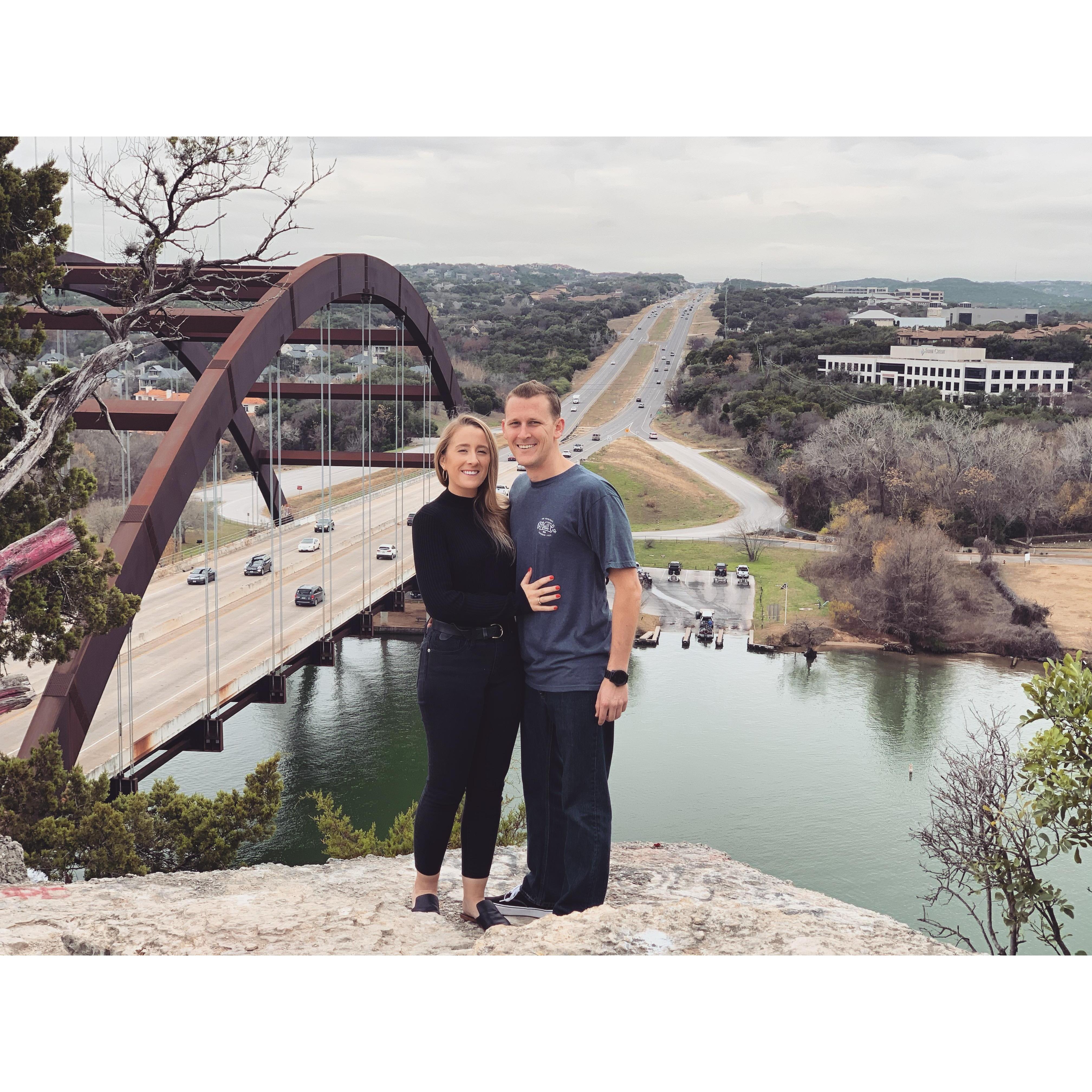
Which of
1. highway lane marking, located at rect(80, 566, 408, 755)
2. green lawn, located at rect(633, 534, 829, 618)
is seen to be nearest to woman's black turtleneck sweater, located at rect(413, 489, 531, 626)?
highway lane marking, located at rect(80, 566, 408, 755)

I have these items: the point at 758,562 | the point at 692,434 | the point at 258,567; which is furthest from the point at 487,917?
the point at 692,434

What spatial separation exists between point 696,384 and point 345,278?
1395 inches

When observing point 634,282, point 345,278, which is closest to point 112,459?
point 345,278

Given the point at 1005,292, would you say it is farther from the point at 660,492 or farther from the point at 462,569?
the point at 462,569

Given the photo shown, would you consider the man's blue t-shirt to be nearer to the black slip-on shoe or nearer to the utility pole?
the black slip-on shoe

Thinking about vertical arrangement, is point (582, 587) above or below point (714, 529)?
above

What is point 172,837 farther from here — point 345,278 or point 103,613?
point 345,278

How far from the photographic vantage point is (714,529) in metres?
31.9

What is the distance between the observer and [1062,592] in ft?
85.6

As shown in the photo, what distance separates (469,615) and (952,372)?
46.5m

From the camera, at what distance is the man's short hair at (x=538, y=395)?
2.97 m

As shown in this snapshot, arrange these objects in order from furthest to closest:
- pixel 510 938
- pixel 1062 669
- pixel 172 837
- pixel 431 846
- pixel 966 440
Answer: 1. pixel 966 440
2. pixel 172 837
3. pixel 1062 669
4. pixel 431 846
5. pixel 510 938

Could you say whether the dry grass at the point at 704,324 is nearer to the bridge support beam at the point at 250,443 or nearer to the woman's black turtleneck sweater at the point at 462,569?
the bridge support beam at the point at 250,443

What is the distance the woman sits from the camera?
2.87 metres
